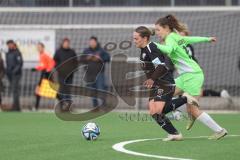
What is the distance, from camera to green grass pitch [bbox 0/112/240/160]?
8.30 meters

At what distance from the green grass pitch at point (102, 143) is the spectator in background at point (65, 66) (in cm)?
462

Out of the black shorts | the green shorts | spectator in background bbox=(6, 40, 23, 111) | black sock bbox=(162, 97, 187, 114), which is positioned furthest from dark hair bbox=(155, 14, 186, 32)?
spectator in background bbox=(6, 40, 23, 111)

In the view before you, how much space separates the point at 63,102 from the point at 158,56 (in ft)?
30.4

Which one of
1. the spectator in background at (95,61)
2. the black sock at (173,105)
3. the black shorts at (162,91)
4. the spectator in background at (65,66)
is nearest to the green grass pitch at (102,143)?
the black sock at (173,105)

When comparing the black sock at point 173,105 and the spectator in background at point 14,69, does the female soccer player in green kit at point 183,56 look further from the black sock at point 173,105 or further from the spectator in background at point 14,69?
the spectator in background at point 14,69

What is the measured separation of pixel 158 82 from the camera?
10203mm

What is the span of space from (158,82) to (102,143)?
1.21 metres

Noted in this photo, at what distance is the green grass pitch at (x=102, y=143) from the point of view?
27.2 feet

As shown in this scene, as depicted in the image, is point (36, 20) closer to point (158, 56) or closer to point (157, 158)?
point (158, 56)

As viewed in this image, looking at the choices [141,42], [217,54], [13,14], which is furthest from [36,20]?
[141,42]

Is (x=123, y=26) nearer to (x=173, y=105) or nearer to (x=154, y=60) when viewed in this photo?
Answer: (x=173, y=105)

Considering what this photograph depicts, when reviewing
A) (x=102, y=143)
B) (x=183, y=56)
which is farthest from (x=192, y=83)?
(x=102, y=143)

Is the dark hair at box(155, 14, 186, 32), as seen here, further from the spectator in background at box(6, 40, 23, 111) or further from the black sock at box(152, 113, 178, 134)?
the spectator in background at box(6, 40, 23, 111)

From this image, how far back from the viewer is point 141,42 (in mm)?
10195
